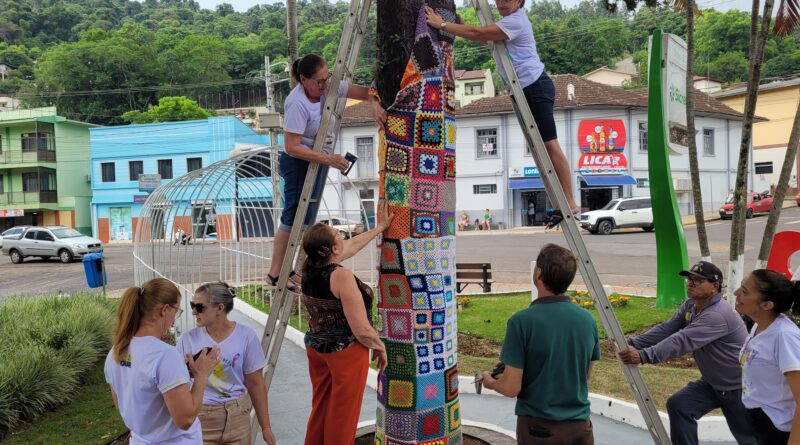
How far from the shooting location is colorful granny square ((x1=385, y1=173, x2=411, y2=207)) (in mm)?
4105

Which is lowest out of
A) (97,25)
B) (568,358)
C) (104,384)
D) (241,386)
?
(104,384)

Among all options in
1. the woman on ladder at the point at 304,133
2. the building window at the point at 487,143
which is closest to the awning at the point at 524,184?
the building window at the point at 487,143

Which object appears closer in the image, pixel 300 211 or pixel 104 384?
pixel 300 211

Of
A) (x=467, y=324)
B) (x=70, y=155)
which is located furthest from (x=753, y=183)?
(x=70, y=155)

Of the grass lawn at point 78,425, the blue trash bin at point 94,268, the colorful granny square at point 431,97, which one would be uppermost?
the colorful granny square at point 431,97

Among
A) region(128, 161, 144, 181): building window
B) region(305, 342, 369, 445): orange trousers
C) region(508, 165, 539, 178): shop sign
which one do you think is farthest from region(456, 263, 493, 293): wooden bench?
region(128, 161, 144, 181): building window

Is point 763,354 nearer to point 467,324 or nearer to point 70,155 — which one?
point 467,324

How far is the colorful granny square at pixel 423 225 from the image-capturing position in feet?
13.4

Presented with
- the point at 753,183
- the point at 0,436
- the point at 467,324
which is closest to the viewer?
the point at 0,436

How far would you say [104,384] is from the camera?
8055mm

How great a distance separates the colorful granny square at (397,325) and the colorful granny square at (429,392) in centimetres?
27

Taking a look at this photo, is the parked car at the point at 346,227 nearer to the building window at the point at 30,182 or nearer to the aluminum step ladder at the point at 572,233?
the aluminum step ladder at the point at 572,233

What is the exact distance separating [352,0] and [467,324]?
23.2 ft

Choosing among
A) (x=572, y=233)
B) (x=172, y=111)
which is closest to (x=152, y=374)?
(x=572, y=233)
